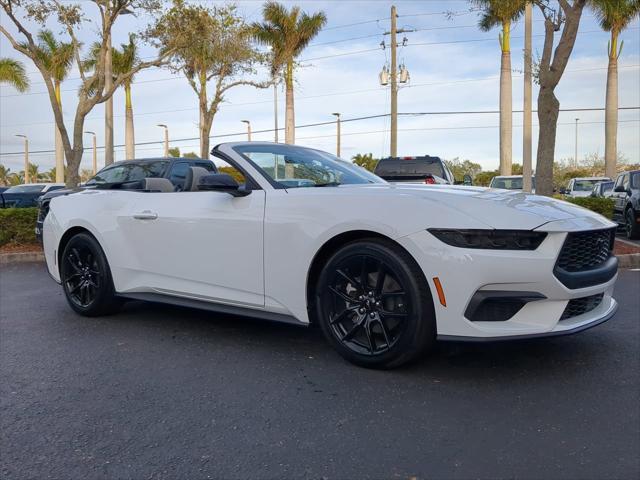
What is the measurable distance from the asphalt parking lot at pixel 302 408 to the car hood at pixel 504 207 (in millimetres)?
934

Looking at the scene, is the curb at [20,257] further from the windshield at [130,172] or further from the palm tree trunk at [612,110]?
the palm tree trunk at [612,110]

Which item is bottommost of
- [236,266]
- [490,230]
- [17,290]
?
[17,290]

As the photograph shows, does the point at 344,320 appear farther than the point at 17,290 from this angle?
No

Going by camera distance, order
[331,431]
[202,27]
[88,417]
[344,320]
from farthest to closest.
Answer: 1. [202,27]
2. [344,320]
3. [88,417]
4. [331,431]

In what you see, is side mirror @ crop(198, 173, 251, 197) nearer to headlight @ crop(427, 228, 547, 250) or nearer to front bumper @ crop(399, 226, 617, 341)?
front bumper @ crop(399, 226, 617, 341)

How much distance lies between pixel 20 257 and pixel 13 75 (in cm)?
2340

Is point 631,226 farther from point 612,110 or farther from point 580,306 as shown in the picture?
point 612,110

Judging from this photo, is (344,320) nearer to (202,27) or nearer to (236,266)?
(236,266)

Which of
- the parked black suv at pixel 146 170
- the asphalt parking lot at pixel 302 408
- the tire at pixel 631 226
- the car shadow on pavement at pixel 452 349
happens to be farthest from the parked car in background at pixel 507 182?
the car shadow on pavement at pixel 452 349

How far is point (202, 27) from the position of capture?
57.5 feet

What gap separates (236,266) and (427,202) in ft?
4.75

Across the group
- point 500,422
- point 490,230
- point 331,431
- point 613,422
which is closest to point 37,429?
point 331,431

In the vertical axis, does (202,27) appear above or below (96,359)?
above

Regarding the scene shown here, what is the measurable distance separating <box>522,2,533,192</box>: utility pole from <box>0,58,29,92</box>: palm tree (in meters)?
23.9
